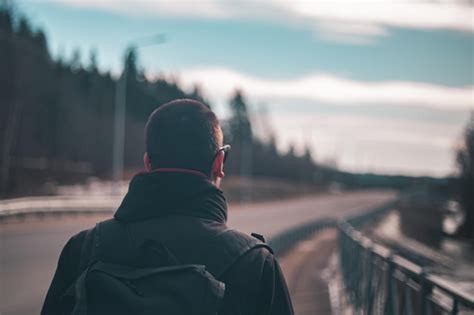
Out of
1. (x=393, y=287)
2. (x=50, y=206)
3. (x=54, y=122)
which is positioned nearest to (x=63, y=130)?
(x=54, y=122)

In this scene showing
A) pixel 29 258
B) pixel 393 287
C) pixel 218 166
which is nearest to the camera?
pixel 218 166

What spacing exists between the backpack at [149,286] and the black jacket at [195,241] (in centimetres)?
4

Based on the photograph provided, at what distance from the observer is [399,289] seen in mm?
6609

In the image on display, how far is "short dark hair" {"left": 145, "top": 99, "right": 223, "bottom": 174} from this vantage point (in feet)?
9.36

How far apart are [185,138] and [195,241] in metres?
0.40

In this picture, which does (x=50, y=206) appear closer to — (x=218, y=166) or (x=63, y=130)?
(x=218, y=166)

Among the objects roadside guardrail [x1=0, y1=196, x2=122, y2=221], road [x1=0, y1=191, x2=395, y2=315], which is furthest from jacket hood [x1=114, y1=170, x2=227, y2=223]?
roadside guardrail [x1=0, y1=196, x2=122, y2=221]

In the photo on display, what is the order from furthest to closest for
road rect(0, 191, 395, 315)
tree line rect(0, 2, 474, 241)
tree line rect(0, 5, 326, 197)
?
tree line rect(0, 5, 326, 197) → tree line rect(0, 2, 474, 241) → road rect(0, 191, 395, 315)

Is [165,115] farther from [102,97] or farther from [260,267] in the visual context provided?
[102,97]

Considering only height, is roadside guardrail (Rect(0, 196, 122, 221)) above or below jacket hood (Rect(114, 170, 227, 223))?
below

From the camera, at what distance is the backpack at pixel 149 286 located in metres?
2.54

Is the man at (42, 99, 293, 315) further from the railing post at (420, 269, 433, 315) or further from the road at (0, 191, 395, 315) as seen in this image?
the road at (0, 191, 395, 315)

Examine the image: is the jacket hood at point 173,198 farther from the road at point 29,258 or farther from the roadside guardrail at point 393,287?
the road at point 29,258

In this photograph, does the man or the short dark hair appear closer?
the man
